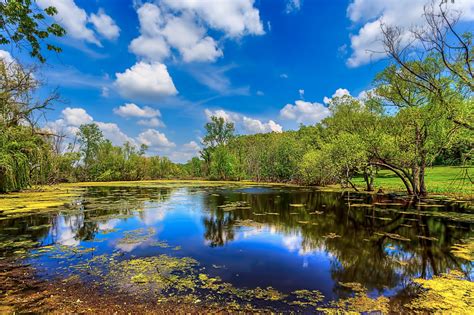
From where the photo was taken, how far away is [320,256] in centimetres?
929

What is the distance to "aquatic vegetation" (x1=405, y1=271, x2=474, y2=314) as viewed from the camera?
222 inches

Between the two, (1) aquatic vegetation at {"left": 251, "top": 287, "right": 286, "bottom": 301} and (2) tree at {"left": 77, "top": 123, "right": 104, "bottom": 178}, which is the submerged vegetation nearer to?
(1) aquatic vegetation at {"left": 251, "top": 287, "right": 286, "bottom": 301}

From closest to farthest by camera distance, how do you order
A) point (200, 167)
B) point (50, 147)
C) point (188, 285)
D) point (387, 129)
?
point (188, 285) → point (387, 129) → point (50, 147) → point (200, 167)

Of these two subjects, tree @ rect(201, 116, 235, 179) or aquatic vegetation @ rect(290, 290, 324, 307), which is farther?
tree @ rect(201, 116, 235, 179)

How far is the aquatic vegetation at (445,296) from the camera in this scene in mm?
5646

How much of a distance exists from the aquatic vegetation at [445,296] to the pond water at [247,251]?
0.42 meters

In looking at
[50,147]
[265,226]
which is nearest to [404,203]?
[265,226]

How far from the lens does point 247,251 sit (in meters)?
10.1

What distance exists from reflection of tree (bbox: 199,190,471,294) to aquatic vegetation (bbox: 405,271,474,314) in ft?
1.68

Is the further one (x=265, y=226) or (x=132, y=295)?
(x=265, y=226)

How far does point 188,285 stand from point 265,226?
8051 millimetres

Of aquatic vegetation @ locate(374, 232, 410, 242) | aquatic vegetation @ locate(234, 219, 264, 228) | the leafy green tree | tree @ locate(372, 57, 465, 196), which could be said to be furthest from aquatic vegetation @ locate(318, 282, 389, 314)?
the leafy green tree

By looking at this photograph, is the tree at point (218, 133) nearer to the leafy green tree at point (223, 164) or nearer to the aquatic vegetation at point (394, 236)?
the leafy green tree at point (223, 164)

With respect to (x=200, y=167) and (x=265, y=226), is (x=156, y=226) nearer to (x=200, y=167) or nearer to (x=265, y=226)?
(x=265, y=226)
